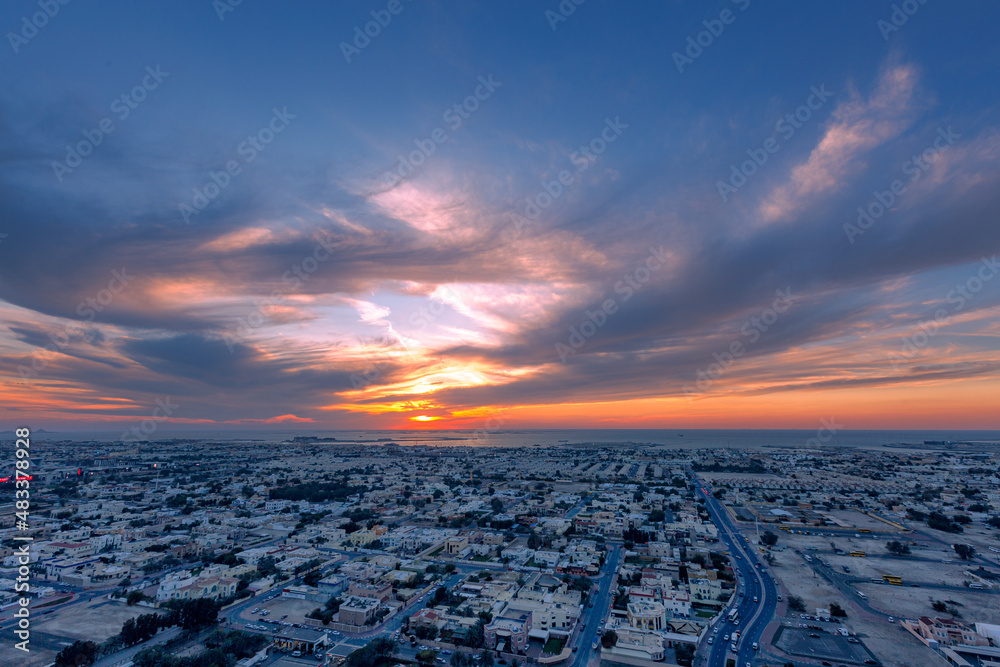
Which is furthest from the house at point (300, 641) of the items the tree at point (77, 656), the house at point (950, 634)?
the house at point (950, 634)

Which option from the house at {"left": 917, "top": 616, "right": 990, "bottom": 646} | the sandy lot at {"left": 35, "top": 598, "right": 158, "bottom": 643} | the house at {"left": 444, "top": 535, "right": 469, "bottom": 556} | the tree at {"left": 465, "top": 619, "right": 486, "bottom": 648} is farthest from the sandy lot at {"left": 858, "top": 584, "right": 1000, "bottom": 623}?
the sandy lot at {"left": 35, "top": 598, "right": 158, "bottom": 643}

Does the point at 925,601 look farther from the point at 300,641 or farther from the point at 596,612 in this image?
the point at 300,641

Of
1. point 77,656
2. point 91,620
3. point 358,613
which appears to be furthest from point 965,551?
point 91,620

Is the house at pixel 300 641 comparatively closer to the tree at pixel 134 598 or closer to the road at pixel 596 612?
the tree at pixel 134 598

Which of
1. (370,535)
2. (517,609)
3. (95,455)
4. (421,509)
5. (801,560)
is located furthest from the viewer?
(95,455)

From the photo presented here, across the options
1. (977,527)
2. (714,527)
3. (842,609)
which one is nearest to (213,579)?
(842,609)

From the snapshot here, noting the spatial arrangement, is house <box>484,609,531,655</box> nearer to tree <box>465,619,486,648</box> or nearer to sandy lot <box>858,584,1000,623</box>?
tree <box>465,619,486,648</box>

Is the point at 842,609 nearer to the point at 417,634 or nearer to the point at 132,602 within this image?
the point at 417,634
